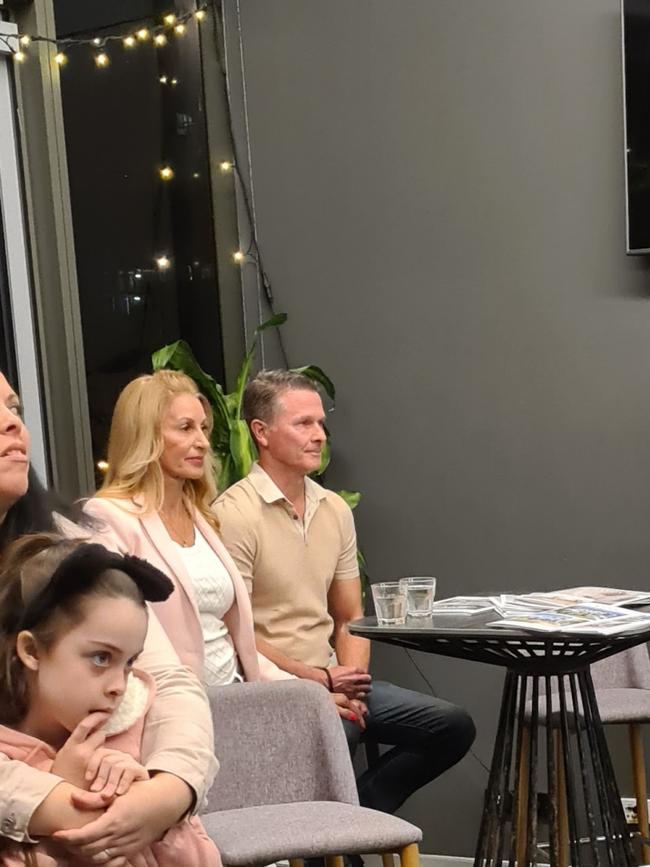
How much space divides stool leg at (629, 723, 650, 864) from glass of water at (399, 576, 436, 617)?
→ 3.60ft

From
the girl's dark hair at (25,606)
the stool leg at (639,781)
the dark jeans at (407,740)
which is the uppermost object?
the girl's dark hair at (25,606)

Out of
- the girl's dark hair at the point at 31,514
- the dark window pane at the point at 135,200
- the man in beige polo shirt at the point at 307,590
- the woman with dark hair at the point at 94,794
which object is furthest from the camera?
the dark window pane at the point at 135,200

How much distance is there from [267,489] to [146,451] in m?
0.59

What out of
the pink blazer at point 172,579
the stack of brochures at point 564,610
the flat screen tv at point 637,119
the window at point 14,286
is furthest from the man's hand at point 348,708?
the flat screen tv at point 637,119

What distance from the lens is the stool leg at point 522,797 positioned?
306cm

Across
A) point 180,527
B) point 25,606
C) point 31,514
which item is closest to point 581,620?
point 180,527

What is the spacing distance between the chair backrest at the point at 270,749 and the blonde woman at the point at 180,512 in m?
0.37

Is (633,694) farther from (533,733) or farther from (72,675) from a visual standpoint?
(72,675)

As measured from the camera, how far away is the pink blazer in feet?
9.41

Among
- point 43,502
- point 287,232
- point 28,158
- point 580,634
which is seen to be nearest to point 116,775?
point 43,502

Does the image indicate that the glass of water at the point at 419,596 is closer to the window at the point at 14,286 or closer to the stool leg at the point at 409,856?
the stool leg at the point at 409,856

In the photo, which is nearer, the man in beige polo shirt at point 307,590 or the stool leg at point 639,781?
the man in beige polo shirt at point 307,590

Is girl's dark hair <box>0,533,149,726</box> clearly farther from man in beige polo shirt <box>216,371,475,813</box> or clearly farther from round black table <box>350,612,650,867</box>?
man in beige polo shirt <box>216,371,475,813</box>

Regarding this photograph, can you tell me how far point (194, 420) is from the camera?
10.5ft
